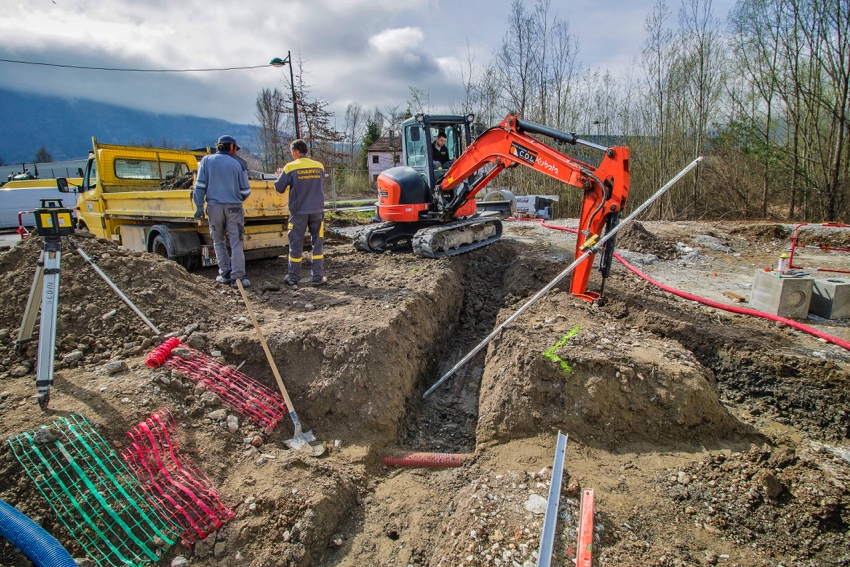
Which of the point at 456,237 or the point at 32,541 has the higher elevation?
the point at 456,237

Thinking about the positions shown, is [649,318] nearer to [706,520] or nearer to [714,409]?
[714,409]

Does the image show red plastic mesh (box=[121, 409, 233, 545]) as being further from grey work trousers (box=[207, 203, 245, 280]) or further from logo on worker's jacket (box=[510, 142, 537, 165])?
logo on worker's jacket (box=[510, 142, 537, 165])

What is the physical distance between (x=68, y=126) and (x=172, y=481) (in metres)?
194

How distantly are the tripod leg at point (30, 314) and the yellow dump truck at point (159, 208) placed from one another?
2.93 meters

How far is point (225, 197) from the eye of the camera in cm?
592

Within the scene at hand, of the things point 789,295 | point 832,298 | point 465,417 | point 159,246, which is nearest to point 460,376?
point 465,417

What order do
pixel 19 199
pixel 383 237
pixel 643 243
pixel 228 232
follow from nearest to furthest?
1. pixel 228 232
2. pixel 383 237
3. pixel 643 243
4. pixel 19 199

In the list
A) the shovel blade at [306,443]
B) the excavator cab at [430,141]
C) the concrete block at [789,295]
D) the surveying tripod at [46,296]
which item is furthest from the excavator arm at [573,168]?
the surveying tripod at [46,296]

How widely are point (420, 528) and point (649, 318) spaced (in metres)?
3.64

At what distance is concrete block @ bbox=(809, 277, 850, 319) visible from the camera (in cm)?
545

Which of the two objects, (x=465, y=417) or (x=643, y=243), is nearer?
(x=465, y=417)

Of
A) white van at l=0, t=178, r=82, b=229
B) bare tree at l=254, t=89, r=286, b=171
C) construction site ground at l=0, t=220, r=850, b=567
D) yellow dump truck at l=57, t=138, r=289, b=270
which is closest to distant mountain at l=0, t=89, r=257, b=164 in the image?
bare tree at l=254, t=89, r=286, b=171

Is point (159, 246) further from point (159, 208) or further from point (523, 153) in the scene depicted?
point (523, 153)

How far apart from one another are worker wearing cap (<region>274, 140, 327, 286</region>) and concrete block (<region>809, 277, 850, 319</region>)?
6.32 m
